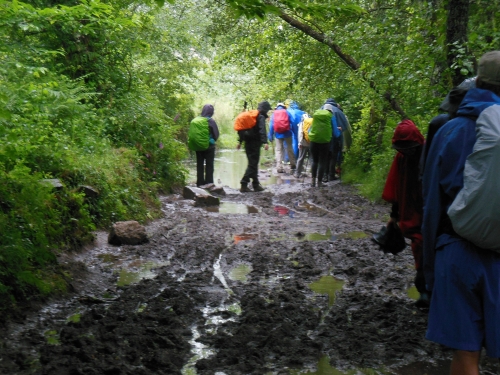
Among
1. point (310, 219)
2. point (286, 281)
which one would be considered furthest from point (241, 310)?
point (310, 219)

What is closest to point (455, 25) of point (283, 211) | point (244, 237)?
point (244, 237)

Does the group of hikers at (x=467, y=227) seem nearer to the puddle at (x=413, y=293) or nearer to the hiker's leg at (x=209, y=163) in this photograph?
the puddle at (x=413, y=293)

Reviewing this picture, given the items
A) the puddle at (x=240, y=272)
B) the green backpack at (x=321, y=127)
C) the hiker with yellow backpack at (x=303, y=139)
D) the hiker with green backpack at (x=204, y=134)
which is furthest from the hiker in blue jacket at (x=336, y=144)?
the puddle at (x=240, y=272)

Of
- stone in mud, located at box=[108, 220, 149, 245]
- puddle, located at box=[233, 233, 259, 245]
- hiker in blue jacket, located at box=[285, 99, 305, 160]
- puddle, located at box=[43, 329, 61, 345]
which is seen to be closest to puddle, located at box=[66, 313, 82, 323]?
puddle, located at box=[43, 329, 61, 345]

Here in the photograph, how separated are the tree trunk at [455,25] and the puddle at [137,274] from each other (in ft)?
16.2

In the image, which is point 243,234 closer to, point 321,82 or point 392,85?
point 392,85

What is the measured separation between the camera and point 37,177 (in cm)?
812

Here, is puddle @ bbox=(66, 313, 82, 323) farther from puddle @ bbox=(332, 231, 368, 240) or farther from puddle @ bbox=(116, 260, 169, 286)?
puddle @ bbox=(332, 231, 368, 240)

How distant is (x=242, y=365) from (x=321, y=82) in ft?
52.4

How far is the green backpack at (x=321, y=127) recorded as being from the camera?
1858cm

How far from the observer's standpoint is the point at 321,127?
61.0 feet

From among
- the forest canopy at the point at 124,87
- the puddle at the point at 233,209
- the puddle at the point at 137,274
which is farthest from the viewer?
the puddle at the point at 233,209

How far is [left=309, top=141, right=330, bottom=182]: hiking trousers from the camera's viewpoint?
1930cm

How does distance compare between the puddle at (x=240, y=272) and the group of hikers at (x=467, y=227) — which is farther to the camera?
the puddle at (x=240, y=272)
